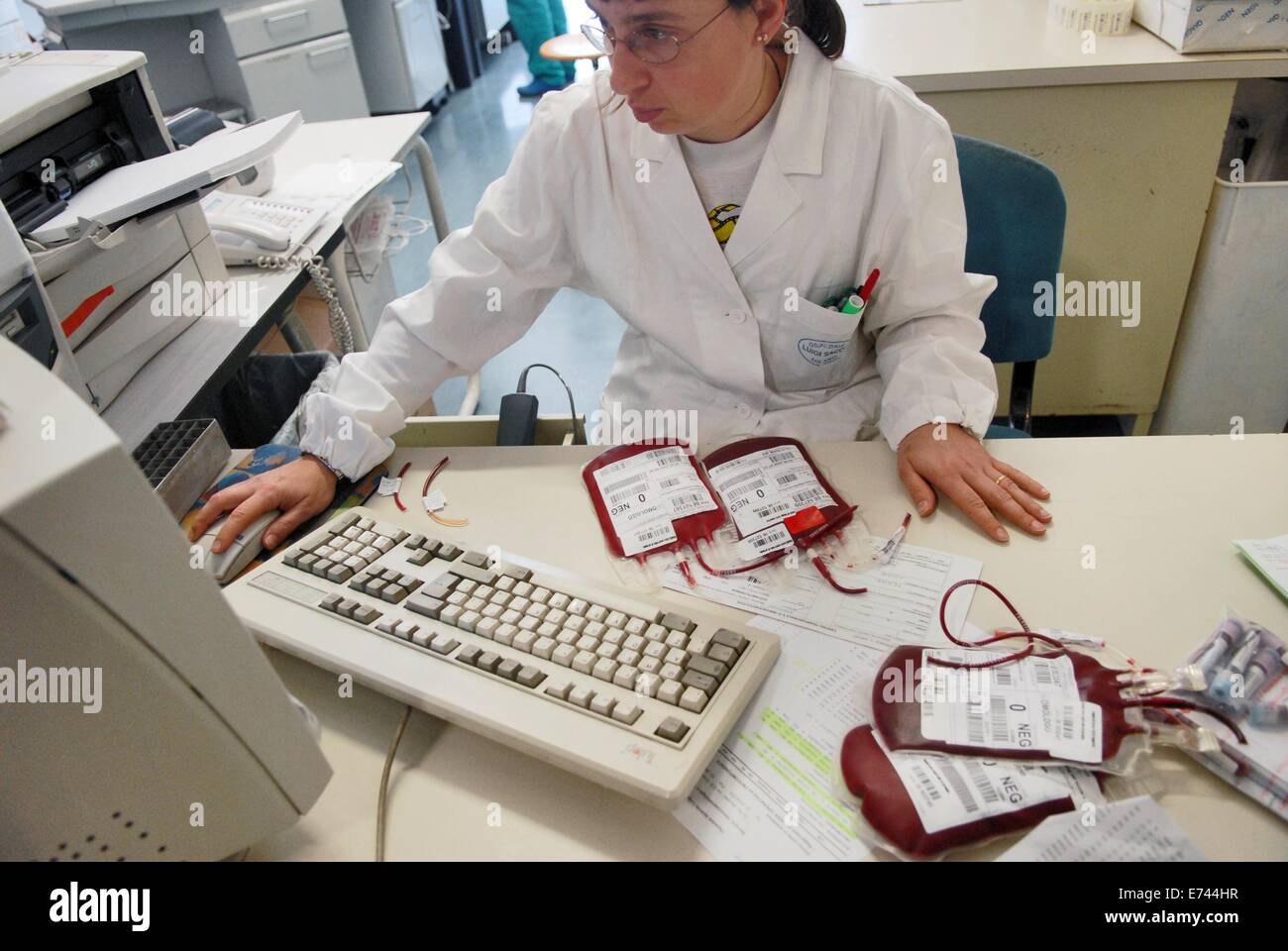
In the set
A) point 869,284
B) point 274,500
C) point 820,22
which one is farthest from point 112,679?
point 820,22

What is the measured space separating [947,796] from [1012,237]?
0.94 metres

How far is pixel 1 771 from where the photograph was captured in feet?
1.72

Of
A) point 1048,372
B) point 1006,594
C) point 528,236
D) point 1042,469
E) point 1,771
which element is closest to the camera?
point 1,771

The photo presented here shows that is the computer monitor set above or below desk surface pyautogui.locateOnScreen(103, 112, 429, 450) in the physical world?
above

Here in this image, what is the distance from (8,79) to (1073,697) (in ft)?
5.15

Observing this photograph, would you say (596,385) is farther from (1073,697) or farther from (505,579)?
(1073,697)

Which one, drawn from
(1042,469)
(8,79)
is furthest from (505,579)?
(8,79)

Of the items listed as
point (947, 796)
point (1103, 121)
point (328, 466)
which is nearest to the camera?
point (947, 796)

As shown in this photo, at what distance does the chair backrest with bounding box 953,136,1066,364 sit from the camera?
1.24 m

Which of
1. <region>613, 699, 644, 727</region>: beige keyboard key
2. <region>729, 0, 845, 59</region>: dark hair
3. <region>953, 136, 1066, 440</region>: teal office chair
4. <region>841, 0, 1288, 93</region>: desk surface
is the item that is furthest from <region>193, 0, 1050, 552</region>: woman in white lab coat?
<region>841, 0, 1288, 93</region>: desk surface

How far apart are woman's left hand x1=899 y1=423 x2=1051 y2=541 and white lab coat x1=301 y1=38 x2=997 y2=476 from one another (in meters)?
0.03

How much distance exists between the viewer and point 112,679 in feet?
1.70

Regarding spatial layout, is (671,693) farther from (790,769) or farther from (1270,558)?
(1270,558)

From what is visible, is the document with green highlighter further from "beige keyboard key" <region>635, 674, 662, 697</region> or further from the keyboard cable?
the keyboard cable
